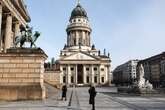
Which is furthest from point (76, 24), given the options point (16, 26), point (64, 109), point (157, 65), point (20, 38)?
point (64, 109)

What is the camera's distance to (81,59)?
142 metres

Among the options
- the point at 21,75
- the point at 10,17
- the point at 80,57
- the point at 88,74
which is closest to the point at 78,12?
the point at 80,57

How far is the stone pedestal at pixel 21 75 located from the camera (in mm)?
26266

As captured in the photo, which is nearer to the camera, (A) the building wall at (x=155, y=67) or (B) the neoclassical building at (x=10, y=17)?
(B) the neoclassical building at (x=10, y=17)

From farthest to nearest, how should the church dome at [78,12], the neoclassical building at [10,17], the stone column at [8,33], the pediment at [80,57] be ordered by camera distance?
the church dome at [78,12], the pediment at [80,57], the stone column at [8,33], the neoclassical building at [10,17]

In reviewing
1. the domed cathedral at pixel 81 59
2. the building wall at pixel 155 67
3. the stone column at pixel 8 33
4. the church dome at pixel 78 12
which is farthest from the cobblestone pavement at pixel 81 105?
the church dome at pixel 78 12

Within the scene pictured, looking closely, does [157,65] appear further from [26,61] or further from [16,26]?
[26,61]

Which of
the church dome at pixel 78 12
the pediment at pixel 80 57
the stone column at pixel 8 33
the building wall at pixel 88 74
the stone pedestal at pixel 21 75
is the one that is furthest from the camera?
the church dome at pixel 78 12

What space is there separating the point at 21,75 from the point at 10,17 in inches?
661

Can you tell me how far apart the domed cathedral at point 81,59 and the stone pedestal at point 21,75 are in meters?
109

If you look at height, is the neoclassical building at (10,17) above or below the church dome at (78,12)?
below

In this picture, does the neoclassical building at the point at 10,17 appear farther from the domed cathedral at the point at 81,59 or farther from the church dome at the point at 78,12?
the church dome at the point at 78,12

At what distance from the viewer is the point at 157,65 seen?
14725 centimetres

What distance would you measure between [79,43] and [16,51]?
122765mm
